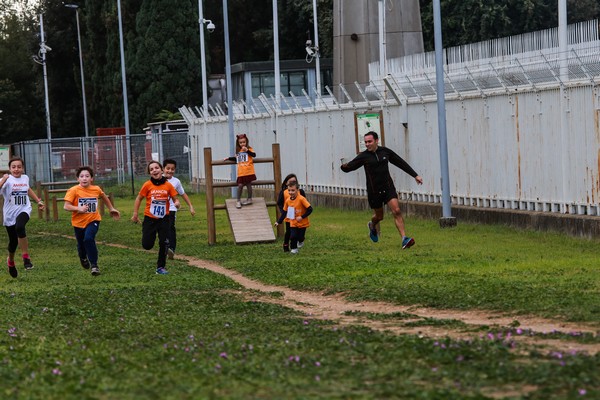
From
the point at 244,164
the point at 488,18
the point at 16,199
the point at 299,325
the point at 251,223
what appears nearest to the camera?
the point at 299,325

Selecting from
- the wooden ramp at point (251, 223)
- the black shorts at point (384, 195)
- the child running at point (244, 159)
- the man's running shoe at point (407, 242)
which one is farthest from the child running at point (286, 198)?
the child running at point (244, 159)

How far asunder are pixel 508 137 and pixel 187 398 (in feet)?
57.9

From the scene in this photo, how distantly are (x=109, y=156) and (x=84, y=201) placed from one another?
4130 cm

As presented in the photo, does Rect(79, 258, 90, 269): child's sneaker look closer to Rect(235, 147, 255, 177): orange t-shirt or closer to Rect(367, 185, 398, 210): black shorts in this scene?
Rect(367, 185, 398, 210): black shorts

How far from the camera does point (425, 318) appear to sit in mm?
12812

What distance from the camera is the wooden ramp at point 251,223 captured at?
25.5 metres

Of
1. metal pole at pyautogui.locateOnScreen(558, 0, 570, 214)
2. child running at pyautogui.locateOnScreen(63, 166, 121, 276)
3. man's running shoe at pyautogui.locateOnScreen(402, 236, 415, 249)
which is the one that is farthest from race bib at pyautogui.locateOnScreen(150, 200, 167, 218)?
metal pole at pyautogui.locateOnScreen(558, 0, 570, 214)

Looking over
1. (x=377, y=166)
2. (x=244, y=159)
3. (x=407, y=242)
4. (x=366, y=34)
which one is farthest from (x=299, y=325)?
(x=366, y=34)

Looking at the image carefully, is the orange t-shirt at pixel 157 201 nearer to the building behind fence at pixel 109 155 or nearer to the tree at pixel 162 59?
the building behind fence at pixel 109 155

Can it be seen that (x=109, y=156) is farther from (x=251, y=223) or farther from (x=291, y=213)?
(x=291, y=213)

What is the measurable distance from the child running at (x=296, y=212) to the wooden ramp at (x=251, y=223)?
3014 millimetres

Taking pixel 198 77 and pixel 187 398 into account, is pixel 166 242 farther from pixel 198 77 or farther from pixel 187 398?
pixel 198 77

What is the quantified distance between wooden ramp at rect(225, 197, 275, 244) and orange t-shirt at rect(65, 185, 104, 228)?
5.52 m

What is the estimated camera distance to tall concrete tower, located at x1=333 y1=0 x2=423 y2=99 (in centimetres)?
4712
